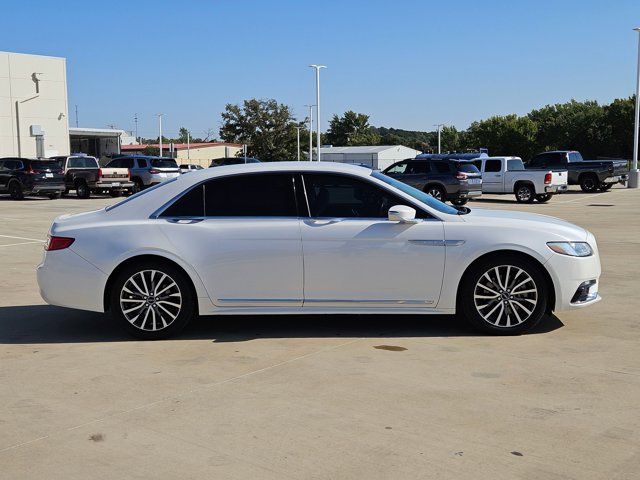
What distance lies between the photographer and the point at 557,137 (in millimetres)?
89062

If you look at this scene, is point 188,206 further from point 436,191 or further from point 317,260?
point 436,191

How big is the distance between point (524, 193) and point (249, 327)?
22404 mm

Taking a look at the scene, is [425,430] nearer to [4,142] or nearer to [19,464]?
[19,464]

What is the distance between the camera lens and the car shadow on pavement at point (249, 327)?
6.74 metres

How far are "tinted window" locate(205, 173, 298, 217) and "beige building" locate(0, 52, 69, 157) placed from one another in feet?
138

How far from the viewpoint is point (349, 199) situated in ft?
21.7

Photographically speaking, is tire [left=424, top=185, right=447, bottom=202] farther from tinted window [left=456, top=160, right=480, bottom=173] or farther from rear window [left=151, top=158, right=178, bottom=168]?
rear window [left=151, top=158, right=178, bottom=168]

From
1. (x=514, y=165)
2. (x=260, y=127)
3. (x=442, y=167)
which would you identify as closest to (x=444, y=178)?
(x=442, y=167)

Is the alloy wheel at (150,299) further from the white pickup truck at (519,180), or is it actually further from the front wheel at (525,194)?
the front wheel at (525,194)

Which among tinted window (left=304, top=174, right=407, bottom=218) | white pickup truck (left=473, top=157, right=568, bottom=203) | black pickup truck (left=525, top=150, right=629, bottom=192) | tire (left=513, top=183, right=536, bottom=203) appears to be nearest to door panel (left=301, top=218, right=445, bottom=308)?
tinted window (left=304, top=174, right=407, bottom=218)

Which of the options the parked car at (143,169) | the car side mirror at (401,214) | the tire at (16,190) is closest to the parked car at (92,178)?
→ the parked car at (143,169)

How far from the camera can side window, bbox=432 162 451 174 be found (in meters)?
25.2

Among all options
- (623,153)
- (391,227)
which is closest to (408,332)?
(391,227)

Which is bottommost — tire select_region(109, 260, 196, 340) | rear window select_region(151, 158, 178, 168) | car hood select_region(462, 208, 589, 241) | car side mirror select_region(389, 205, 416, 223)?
tire select_region(109, 260, 196, 340)
